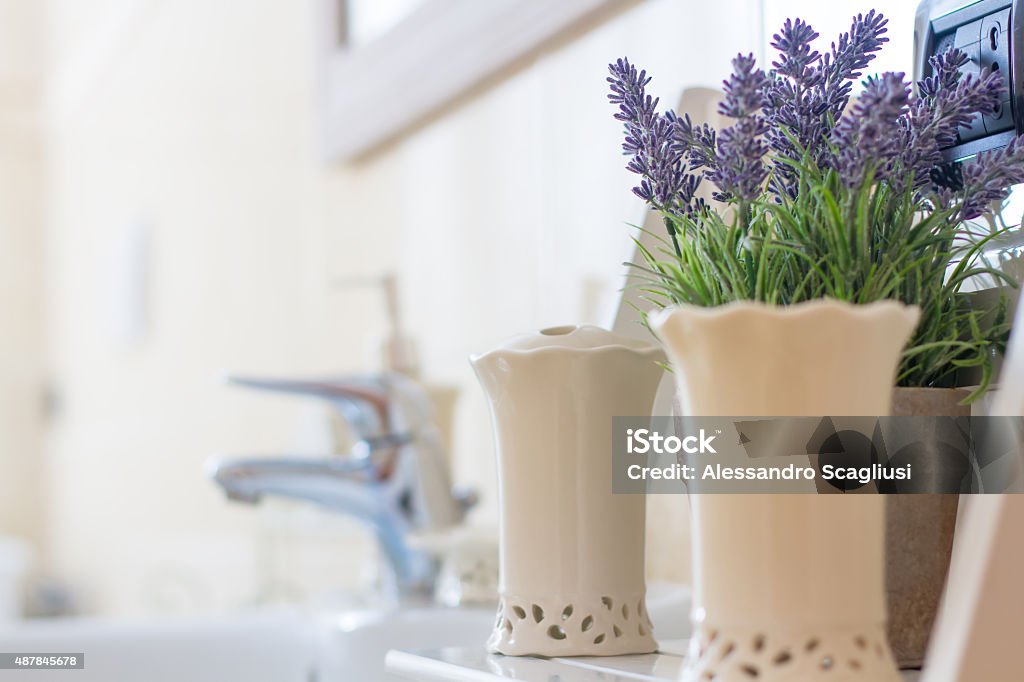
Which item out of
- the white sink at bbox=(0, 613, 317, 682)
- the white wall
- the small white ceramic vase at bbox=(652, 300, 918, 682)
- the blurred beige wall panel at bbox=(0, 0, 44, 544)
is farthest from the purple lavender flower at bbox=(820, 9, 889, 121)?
the blurred beige wall panel at bbox=(0, 0, 44, 544)

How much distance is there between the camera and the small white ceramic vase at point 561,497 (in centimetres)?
41

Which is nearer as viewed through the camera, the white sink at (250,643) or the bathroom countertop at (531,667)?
the bathroom countertop at (531,667)

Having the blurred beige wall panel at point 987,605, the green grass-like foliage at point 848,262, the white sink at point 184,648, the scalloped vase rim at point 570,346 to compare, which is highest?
the green grass-like foliage at point 848,262

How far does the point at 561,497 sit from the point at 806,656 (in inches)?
5.2

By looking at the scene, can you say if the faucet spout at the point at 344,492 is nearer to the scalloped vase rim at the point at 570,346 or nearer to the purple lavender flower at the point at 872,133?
the scalloped vase rim at the point at 570,346

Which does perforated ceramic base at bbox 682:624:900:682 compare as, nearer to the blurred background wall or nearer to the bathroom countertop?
the bathroom countertop

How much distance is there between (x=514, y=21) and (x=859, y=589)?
69 cm

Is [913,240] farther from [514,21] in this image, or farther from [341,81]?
[341,81]

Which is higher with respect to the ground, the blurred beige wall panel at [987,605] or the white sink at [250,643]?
the blurred beige wall panel at [987,605]

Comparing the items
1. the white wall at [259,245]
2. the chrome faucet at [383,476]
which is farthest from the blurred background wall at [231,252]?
the chrome faucet at [383,476]

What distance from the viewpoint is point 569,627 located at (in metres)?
0.41

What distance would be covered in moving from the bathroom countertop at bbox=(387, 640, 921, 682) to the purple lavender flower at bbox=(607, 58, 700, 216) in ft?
0.49

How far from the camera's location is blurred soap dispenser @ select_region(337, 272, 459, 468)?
0.90 m

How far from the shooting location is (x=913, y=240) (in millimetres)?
351
